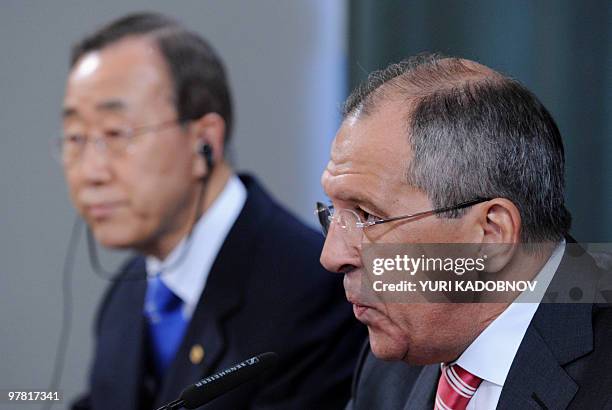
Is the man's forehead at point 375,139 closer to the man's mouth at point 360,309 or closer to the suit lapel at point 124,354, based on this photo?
the man's mouth at point 360,309

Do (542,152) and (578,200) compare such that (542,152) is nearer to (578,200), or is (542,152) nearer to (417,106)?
(417,106)

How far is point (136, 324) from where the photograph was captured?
204 cm

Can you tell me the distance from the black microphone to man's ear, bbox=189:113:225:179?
84 centimetres

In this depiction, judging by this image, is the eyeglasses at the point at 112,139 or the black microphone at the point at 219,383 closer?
the black microphone at the point at 219,383

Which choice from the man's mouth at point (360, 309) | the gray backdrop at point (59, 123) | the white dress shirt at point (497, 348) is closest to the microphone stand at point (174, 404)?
the man's mouth at point (360, 309)

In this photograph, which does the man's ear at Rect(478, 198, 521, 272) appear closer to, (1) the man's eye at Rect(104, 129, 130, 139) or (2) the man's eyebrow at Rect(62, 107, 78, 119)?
(1) the man's eye at Rect(104, 129, 130, 139)

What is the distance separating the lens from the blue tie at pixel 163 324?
78.3 inches

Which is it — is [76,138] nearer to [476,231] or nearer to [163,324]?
[163,324]

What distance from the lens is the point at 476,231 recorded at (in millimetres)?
1209

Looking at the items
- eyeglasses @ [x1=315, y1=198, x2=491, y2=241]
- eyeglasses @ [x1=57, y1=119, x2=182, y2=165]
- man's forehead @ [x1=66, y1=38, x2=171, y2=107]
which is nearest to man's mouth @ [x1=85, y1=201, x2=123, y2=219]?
eyeglasses @ [x1=57, y1=119, x2=182, y2=165]

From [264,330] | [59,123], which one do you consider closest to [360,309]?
[264,330]

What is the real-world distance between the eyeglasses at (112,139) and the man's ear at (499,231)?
95 centimetres

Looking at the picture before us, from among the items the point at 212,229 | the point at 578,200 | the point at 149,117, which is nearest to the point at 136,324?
the point at 212,229

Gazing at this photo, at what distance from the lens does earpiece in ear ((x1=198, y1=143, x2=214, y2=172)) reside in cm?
200
